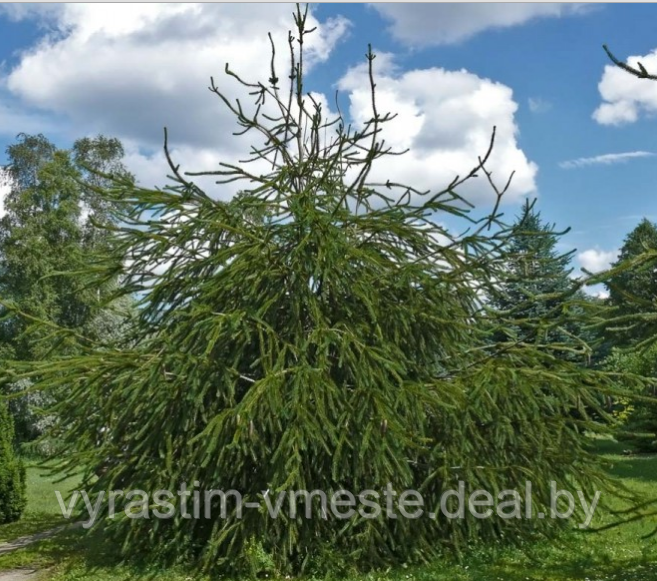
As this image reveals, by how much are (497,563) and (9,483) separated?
7682 mm

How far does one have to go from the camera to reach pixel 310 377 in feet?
22.0

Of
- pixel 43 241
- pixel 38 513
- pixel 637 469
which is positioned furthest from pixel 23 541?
pixel 43 241

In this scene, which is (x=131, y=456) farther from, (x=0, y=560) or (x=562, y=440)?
(x=562, y=440)

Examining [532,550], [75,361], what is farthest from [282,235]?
[532,550]

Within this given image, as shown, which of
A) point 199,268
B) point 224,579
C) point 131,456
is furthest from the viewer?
point 199,268

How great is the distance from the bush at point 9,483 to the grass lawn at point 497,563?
104 inches

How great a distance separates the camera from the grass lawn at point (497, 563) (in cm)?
689

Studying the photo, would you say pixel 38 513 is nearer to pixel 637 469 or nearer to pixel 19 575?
pixel 19 575

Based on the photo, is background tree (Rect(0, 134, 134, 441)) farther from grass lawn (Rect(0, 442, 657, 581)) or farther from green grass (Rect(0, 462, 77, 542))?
grass lawn (Rect(0, 442, 657, 581))

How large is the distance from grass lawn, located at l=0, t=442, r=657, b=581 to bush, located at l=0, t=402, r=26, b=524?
2.65 metres

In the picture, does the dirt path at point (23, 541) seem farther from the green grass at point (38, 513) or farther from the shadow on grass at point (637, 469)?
the shadow on grass at point (637, 469)

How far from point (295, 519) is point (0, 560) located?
11.1ft

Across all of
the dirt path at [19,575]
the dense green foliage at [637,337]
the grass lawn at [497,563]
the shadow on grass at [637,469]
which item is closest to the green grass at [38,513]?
the grass lawn at [497,563]

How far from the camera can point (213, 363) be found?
702 centimetres
